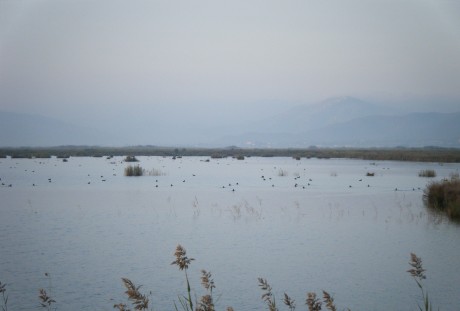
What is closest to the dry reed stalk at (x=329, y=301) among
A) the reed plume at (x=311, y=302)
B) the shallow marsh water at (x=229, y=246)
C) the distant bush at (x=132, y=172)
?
the reed plume at (x=311, y=302)

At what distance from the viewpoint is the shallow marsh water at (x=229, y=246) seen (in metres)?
12.0

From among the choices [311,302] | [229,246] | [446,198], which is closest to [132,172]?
[446,198]

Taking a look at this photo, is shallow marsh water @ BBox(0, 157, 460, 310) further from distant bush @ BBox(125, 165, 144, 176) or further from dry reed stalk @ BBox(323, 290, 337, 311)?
distant bush @ BBox(125, 165, 144, 176)

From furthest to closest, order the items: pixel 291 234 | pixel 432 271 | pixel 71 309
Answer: pixel 291 234 → pixel 432 271 → pixel 71 309

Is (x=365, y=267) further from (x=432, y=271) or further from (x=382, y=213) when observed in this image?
(x=382, y=213)

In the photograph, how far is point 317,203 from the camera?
28484mm

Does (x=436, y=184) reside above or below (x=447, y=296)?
above

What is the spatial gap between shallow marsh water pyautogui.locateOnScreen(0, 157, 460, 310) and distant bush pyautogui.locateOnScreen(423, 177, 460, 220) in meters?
0.79

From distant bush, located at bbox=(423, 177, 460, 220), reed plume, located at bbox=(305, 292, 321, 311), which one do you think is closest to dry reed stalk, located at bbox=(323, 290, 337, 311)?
reed plume, located at bbox=(305, 292, 321, 311)

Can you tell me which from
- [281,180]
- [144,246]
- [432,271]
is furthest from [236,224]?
[281,180]

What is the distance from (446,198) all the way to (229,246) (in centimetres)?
1306

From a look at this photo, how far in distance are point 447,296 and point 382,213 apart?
1316 cm

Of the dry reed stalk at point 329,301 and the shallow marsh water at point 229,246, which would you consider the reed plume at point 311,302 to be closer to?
the dry reed stalk at point 329,301

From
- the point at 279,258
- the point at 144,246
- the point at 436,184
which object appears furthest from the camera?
the point at 436,184
